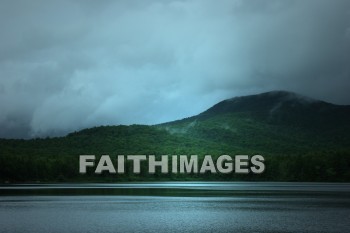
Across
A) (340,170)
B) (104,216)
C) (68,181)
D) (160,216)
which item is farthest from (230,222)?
(68,181)

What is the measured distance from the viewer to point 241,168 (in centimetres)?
17912

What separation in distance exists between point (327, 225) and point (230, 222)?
375 inches

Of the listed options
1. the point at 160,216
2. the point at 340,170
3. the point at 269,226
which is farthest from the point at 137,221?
the point at 340,170

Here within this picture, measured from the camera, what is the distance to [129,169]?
18250 centimetres

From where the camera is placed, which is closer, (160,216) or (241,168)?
(160,216)

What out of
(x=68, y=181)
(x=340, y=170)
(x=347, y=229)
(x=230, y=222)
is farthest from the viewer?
(x=68, y=181)

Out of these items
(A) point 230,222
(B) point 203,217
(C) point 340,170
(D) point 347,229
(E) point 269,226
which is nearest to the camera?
(D) point 347,229

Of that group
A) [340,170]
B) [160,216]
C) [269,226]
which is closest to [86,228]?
[160,216]

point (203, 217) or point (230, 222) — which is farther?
point (203, 217)

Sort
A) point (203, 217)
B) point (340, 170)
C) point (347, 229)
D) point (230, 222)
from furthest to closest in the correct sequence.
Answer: point (340, 170)
point (203, 217)
point (230, 222)
point (347, 229)

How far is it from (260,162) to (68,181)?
64.5 metres

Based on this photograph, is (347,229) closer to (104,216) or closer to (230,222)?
(230,222)

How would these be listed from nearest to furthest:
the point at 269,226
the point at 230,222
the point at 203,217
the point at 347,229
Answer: the point at 347,229 < the point at 269,226 < the point at 230,222 < the point at 203,217

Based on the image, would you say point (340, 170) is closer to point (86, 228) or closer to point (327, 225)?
point (327, 225)
